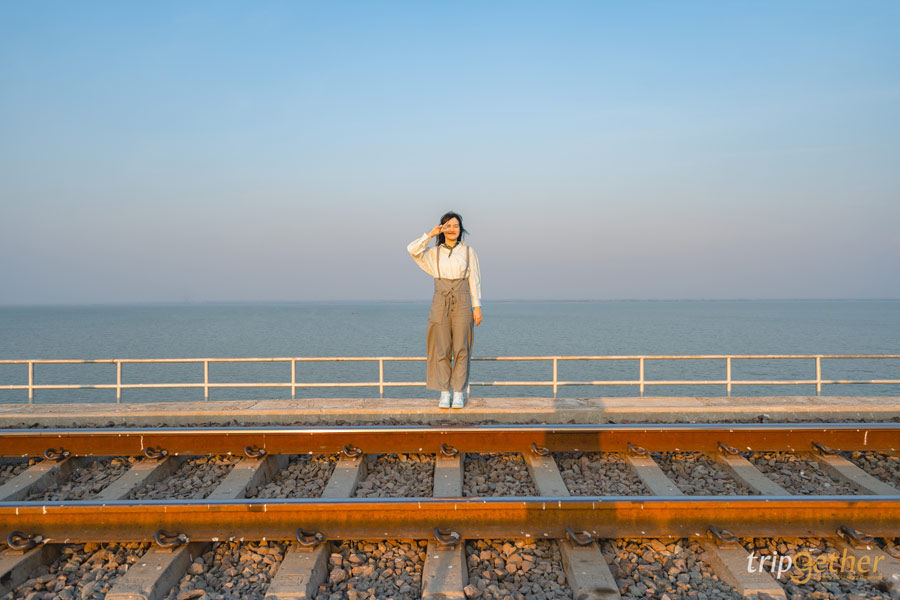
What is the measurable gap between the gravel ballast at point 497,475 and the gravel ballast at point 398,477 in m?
0.34

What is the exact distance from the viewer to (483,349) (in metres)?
51.0

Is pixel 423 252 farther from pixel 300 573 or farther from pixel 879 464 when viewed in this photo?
pixel 879 464

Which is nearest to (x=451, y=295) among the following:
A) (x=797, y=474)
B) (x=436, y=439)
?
(x=436, y=439)

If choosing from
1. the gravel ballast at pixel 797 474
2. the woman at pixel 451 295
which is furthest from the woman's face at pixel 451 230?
the gravel ballast at pixel 797 474

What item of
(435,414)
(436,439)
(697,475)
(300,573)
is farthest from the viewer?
(435,414)

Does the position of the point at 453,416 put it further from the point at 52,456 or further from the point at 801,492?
the point at 52,456

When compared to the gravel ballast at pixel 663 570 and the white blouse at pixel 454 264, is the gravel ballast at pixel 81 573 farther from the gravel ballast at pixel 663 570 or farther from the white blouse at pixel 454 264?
the white blouse at pixel 454 264

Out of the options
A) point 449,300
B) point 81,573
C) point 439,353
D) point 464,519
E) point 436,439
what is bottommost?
point 81,573

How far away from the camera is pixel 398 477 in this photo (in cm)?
472

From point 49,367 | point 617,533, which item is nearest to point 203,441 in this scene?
point 617,533

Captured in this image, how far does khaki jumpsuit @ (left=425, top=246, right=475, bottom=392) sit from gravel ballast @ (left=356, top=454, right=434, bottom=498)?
45.2 inches

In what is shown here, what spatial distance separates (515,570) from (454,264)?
3420 mm

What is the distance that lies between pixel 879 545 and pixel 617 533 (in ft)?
5.67

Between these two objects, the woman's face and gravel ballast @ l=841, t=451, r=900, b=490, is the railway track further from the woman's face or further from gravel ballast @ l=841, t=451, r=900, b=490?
the woman's face
